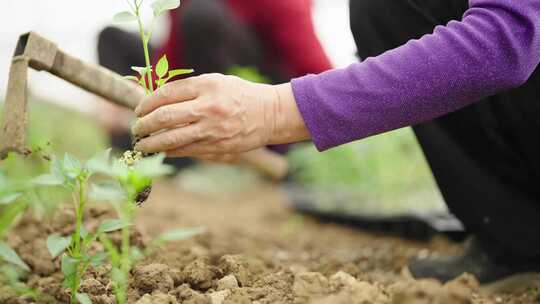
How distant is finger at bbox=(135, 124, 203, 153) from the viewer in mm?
1075

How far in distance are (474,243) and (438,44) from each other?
2.89ft

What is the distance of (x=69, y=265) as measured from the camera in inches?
39.2

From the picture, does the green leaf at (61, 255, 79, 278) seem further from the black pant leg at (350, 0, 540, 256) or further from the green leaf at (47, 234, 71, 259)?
the black pant leg at (350, 0, 540, 256)

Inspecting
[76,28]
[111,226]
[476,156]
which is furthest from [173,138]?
[76,28]

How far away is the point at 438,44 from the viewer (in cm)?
104

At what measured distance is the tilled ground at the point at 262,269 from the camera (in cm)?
104

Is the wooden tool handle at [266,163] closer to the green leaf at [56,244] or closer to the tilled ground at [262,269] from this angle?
the tilled ground at [262,269]

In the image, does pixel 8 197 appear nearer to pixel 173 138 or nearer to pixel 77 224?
pixel 77 224

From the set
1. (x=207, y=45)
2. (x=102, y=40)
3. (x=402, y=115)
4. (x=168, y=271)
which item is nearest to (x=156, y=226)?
(x=168, y=271)

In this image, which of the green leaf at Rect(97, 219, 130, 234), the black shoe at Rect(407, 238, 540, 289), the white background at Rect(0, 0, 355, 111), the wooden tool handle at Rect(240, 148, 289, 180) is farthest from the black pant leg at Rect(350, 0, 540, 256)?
the white background at Rect(0, 0, 355, 111)

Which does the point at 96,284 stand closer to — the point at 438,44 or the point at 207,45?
the point at 438,44

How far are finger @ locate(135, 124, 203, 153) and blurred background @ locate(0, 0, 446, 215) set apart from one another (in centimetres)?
84

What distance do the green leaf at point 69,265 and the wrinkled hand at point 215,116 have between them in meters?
0.25

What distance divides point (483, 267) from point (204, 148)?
0.97 metres
